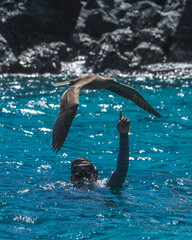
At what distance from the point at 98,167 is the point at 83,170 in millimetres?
1859

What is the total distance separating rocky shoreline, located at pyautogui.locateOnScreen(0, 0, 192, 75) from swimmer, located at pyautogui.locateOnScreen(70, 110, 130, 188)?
41.0 ft

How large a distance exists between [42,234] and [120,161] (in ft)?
4.83

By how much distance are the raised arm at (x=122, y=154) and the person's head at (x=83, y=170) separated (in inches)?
12.5

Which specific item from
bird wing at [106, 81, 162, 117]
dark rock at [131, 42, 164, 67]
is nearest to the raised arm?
bird wing at [106, 81, 162, 117]

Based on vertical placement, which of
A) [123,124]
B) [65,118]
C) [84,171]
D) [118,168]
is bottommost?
[84,171]

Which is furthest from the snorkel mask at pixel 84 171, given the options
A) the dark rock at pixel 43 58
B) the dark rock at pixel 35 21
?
the dark rock at pixel 35 21

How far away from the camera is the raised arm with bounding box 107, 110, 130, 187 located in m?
5.25

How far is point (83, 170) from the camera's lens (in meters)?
5.89

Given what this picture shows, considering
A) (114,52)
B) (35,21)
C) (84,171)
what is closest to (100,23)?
(35,21)

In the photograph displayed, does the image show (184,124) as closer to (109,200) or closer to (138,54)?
(109,200)

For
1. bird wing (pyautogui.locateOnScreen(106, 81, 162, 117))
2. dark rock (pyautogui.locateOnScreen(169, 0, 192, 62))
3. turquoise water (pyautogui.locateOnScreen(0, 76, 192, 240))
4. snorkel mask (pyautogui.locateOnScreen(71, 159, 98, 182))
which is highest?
dark rock (pyautogui.locateOnScreen(169, 0, 192, 62))

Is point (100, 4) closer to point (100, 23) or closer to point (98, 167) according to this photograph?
point (100, 23)

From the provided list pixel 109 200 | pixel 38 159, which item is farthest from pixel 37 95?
pixel 109 200

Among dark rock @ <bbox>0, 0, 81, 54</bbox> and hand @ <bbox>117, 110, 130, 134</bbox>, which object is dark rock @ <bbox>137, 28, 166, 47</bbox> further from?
hand @ <bbox>117, 110, 130, 134</bbox>
